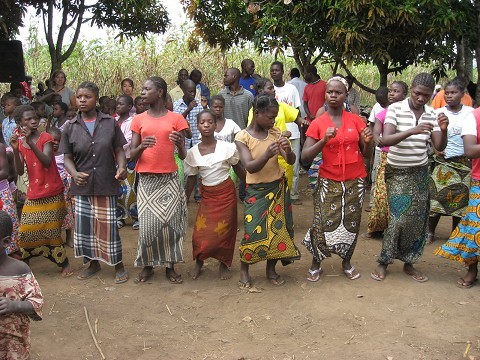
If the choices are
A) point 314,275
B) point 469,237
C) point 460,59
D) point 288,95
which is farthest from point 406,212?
point 460,59

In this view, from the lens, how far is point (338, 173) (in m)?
4.64

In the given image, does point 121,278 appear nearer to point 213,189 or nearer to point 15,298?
point 213,189

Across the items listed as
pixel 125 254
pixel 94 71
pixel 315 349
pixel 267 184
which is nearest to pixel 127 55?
pixel 94 71

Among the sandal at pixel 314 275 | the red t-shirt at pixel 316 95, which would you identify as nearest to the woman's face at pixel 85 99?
the sandal at pixel 314 275

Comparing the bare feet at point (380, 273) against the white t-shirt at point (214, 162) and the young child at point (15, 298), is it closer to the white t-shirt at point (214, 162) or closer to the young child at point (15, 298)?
the white t-shirt at point (214, 162)

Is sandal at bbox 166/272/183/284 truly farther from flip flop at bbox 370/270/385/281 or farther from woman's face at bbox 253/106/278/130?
flip flop at bbox 370/270/385/281

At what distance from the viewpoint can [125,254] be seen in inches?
233

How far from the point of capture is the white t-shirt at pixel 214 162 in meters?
4.92

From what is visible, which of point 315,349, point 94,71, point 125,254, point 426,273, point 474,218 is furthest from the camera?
point 94,71

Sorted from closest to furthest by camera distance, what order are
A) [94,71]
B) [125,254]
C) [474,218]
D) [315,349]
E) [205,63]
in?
1. [315,349]
2. [474,218]
3. [125,254]
4. [94,71]
5. [205,63]

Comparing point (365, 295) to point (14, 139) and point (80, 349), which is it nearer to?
point (80, 349)

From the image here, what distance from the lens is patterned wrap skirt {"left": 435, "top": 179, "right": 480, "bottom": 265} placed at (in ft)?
14.8

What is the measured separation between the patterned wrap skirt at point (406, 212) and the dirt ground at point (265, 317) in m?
0.29

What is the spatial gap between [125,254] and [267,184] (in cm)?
203
